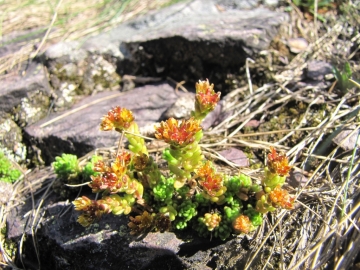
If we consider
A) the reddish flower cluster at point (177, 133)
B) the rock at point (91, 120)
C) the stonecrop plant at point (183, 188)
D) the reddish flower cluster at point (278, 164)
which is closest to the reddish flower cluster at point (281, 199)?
the stonecrop plant at point (183, 188)

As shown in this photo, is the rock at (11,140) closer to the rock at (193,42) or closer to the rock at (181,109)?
the rock at (193,42)

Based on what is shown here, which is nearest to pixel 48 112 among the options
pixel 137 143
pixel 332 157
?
pixel 137 143

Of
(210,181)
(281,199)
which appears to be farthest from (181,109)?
(281,199)

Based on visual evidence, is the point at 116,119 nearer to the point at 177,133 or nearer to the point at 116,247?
the point at 177,133

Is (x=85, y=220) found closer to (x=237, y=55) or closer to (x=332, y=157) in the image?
(x=332, y=157)

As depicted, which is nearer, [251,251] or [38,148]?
[251,251]

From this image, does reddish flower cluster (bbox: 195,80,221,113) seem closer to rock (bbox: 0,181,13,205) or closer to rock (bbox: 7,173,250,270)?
rock (bbox: 7,173,250,270)

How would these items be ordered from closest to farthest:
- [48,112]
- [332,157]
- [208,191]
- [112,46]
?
1. [208,191]
2. [332,157]
3. [48,112]
4. [112,46]
